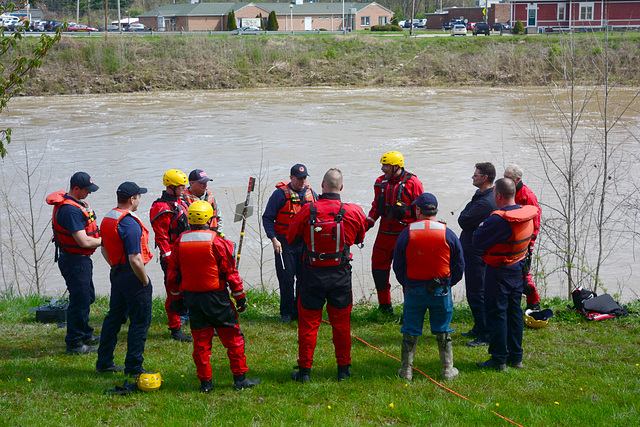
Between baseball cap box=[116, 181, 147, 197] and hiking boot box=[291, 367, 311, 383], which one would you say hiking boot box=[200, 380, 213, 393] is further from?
baseball cap box=[116, 181, 147, 197]

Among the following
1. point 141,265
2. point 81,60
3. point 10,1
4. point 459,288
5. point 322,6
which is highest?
point 322,6

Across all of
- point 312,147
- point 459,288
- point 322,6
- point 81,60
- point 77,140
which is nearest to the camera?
point 459,288

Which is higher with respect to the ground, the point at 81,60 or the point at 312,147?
the point at 81,60

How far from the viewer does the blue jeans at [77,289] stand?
20.1ft

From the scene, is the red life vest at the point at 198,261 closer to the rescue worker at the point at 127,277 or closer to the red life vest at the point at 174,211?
the rescue worker at the point at 127,277

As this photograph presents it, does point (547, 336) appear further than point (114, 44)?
No

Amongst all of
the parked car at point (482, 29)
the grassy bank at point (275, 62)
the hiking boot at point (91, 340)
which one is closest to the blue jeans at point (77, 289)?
the hiking boot at point (91, 340)

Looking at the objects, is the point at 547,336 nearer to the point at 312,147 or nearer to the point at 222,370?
the point at 222,370

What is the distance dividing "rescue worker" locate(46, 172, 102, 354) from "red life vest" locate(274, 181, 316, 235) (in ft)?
6.87

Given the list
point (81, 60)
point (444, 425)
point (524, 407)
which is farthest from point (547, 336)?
point (81, 60)

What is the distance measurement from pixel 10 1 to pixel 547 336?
6.40 m

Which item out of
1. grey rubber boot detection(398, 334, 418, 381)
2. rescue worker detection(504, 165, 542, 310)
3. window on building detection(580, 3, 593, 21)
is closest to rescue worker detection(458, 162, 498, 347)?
rescue worker detection(504, 165, 542, 310)

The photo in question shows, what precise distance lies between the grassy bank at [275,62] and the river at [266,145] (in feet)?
14.8

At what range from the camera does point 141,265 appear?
17.4 ft
